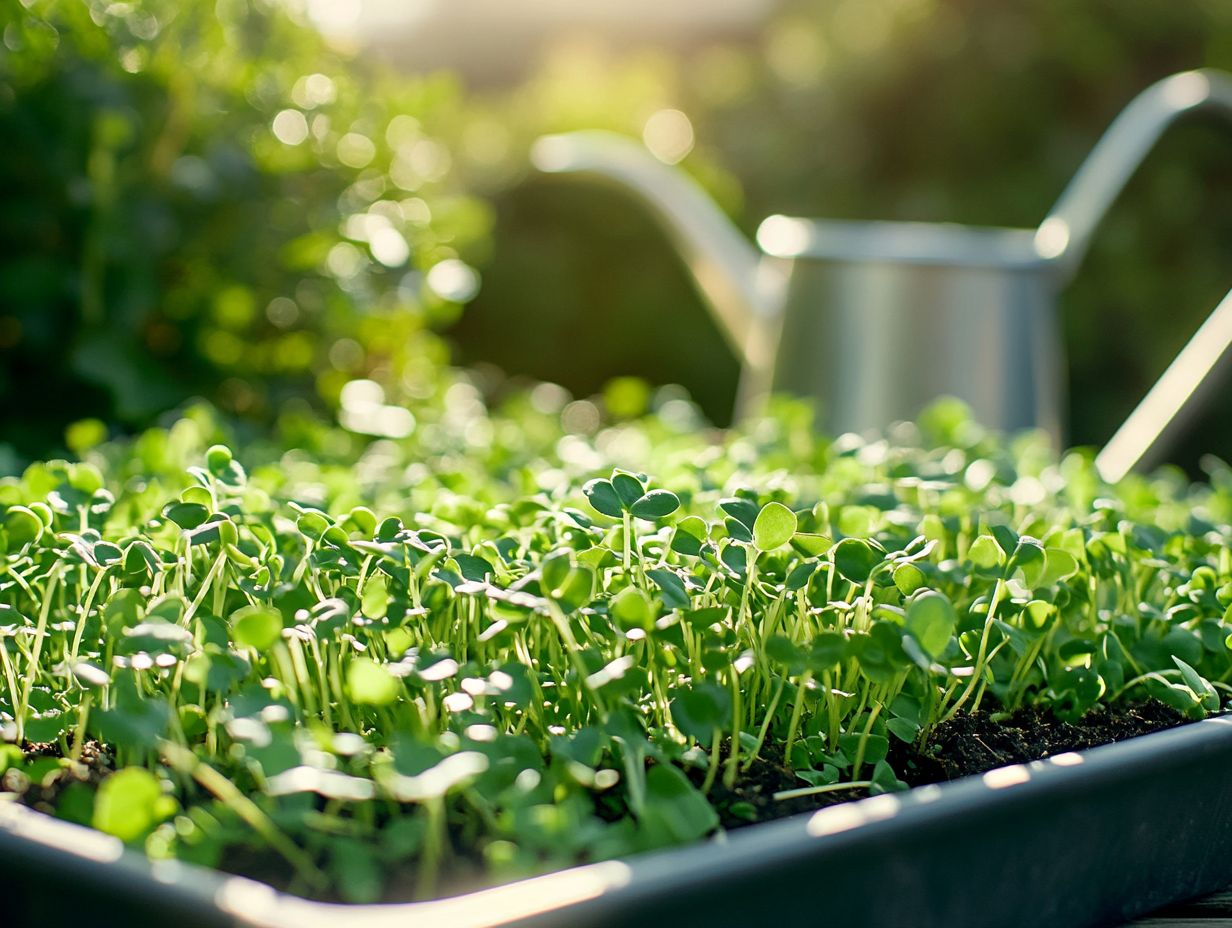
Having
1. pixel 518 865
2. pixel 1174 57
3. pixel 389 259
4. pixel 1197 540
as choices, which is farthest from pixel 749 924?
pixel 1174 57

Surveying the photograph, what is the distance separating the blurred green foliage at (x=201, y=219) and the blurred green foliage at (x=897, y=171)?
5.99ft

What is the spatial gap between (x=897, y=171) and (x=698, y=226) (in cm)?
311

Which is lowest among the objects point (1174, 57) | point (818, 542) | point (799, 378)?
point (818, 542)

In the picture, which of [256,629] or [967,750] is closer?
[256,629]

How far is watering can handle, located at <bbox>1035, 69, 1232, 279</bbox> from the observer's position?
51.2 inches

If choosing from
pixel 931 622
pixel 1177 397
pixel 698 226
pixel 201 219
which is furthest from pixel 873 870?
pixel 698 226

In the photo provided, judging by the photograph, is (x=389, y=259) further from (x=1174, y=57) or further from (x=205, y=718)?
(x=1174, y=57)

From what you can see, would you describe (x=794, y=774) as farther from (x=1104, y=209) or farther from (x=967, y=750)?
(x=1104, y=209)

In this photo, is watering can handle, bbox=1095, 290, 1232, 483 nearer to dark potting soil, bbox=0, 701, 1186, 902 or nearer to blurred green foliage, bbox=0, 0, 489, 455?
dark potting soil, bbox=0, 701, 1186, 902

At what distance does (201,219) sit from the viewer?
1.35 meters

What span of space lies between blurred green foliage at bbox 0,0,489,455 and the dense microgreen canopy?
470mm

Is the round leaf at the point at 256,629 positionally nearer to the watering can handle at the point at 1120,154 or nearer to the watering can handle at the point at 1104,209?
the watering can handle at the point at 1104,209

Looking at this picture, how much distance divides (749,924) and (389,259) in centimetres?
119

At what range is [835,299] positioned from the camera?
152 cm
